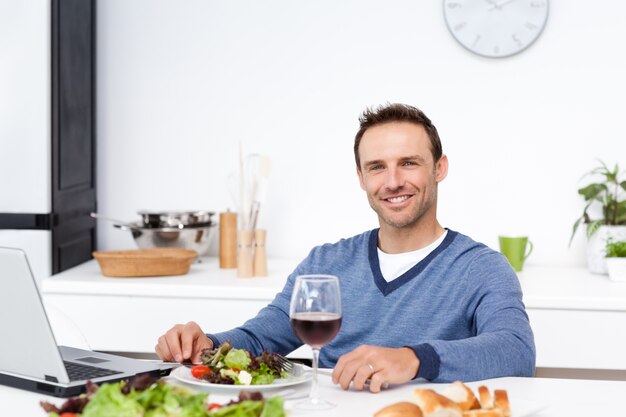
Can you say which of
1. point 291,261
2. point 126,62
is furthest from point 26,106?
point 291,261

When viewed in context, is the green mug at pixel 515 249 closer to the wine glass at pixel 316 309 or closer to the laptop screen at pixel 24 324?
the wine glass at pixel 316 309

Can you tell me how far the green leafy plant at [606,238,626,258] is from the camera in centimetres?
309

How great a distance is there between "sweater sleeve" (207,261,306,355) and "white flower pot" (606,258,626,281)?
4.51 feet

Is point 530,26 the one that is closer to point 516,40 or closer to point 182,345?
point 516,40

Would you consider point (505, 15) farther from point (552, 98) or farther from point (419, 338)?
point (419, 338)

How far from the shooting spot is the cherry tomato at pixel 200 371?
61.8 inches

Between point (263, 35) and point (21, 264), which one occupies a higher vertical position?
point (263, 35)

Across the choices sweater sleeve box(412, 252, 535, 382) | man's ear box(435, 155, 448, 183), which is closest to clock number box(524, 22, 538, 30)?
man's ear box(435, 155, 448, 183)

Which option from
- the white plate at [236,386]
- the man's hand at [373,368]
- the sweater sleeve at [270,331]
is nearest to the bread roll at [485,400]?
the man's hand at [373,368]

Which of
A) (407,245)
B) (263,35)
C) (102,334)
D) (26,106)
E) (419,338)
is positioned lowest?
(102,334)

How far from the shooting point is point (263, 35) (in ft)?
11.6

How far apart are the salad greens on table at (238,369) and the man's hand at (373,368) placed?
0.38 feet

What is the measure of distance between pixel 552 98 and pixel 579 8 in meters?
0.34

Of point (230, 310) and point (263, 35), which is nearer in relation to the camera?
point (230, 310)
